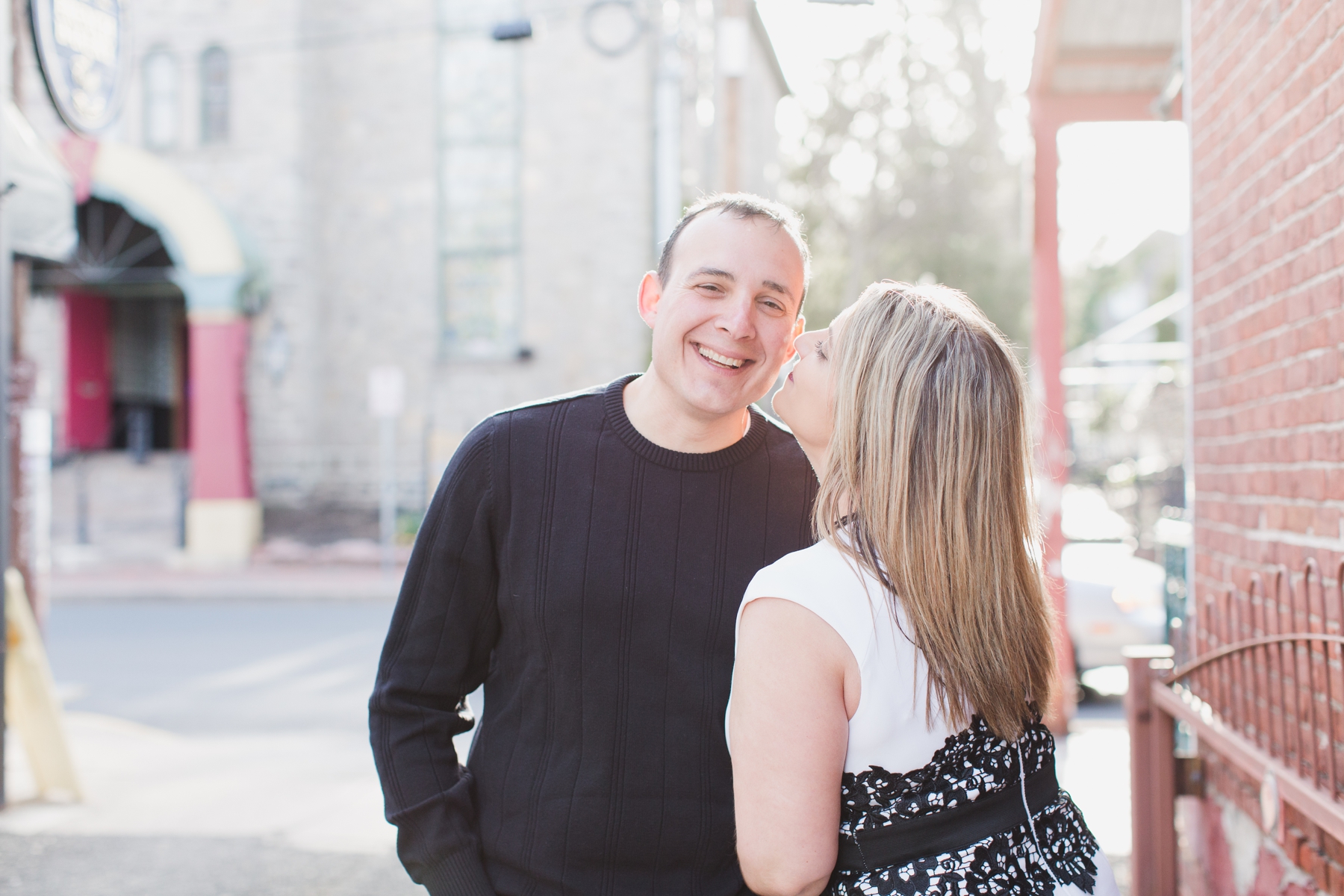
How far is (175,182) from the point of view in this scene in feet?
54.7

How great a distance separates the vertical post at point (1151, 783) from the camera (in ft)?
11.2

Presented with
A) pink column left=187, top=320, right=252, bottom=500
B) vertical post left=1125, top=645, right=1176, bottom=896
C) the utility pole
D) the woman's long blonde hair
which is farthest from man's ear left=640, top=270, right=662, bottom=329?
pink column left=187, top=320, right=252, bottom=500

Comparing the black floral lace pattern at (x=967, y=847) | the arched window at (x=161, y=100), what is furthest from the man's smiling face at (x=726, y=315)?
the arched window at (x=161, y=100)

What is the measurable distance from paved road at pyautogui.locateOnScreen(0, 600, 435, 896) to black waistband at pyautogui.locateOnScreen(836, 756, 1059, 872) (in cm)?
312

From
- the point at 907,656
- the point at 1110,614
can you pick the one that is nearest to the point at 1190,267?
the point at 907,656

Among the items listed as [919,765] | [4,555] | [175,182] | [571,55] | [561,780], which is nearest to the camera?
[919,765]

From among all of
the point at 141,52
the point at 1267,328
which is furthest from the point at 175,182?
the point at 1267,328

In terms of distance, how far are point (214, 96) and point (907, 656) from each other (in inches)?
776

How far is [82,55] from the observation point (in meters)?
4.90

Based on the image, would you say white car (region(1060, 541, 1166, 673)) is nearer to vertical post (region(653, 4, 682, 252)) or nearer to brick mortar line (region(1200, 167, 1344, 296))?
brick mortar line (region(1200, 167, 1344, 296))

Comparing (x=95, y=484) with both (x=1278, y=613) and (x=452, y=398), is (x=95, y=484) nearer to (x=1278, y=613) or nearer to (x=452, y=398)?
(x=452, y=398)

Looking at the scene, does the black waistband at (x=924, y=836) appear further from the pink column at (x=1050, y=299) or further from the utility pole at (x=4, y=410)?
the pink column at (x=1050, y=299)

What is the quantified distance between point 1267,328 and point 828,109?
27.1 meters

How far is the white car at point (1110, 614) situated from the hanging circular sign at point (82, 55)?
247 inches
